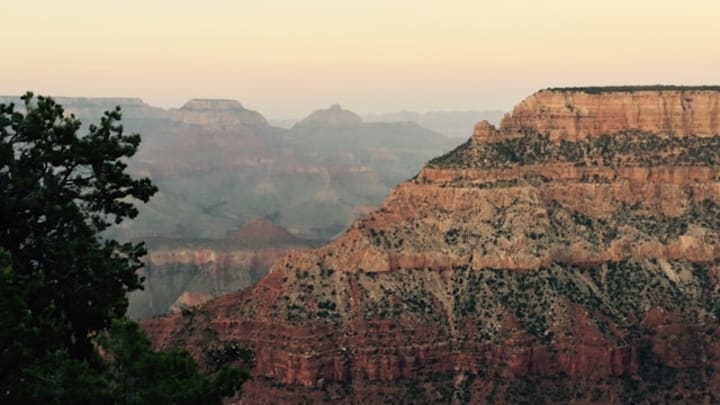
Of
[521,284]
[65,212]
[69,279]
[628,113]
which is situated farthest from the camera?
[628,113]

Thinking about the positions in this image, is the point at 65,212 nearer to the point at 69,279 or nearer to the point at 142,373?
the point at 69,279

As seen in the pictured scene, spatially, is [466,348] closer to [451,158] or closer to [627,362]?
[627,362]

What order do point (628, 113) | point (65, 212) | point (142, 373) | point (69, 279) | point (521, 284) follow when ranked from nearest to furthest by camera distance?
1. point (142, 373)
2. point (69, 279)
3. point (65, 212)
4. point (521, 284)
5. point (628, 113)

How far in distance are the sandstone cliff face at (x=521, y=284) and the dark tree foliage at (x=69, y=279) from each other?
6686 cm

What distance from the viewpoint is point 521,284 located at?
429 feet

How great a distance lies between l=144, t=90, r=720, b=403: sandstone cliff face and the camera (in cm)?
12031

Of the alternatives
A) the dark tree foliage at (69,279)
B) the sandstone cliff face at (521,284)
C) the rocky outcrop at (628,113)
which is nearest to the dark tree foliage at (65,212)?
the dark tree foliage at (69,279)

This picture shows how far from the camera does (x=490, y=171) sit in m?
141

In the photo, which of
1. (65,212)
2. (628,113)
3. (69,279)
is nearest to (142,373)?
(69,279)

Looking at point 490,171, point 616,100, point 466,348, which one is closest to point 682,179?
point 616,100

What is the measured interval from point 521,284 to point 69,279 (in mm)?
91577

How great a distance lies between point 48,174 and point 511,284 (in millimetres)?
90431

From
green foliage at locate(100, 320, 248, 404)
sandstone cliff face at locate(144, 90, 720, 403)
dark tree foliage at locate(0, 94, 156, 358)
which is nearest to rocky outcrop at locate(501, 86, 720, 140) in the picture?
sandstone cliff face at locate(144, 90, 720, 403)

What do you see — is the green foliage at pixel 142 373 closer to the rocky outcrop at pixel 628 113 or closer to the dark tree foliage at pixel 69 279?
the dark tree foliage at pixel 69 279
